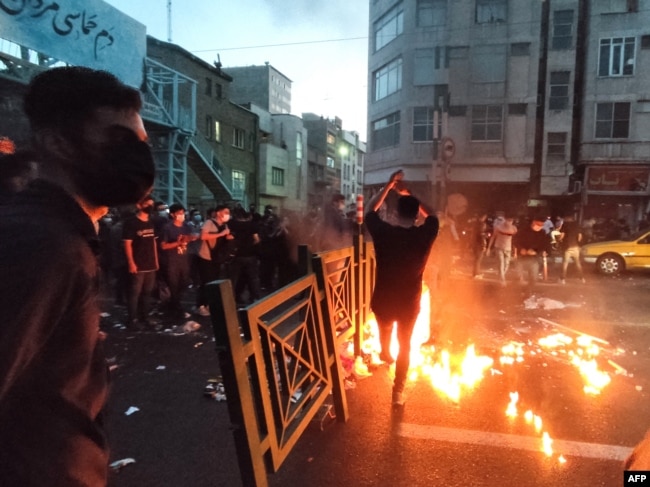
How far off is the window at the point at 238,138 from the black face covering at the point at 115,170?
3515 centimetres

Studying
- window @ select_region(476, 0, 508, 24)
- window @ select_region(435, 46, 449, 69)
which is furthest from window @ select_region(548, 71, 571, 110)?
window @ select_region(435, 46, 449, 69)

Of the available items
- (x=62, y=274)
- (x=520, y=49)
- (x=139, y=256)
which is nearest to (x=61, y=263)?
(x=62, y=274)

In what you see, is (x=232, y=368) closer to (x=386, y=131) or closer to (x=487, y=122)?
(x=487, y=122)

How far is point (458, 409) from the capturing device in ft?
13.9

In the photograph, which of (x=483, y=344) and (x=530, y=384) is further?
(x=483, y=344)

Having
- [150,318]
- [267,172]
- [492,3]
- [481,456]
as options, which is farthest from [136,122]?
[267,172]

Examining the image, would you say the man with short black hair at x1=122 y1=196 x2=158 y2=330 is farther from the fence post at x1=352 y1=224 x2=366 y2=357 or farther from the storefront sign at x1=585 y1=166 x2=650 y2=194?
the storefront sign at x1=585 y1=166 x2=650 y2=194

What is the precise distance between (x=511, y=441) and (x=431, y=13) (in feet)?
101

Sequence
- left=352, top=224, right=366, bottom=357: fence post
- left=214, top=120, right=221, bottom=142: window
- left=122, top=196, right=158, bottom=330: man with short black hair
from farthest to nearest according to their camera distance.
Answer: left=214, top=120, right=221, bottom=142: window, left=122, top=196, right=158, bottom=330: man with short black hair, left=352, top=224, right=366, bottom=357: fence post

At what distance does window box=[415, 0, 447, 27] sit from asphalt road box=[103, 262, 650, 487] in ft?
89.3

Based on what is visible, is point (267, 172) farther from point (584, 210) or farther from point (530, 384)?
point (530, 384)

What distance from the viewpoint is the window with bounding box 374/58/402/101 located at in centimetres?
3055

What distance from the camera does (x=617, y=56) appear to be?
26.7 metres

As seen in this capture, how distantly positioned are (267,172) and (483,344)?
114ft
